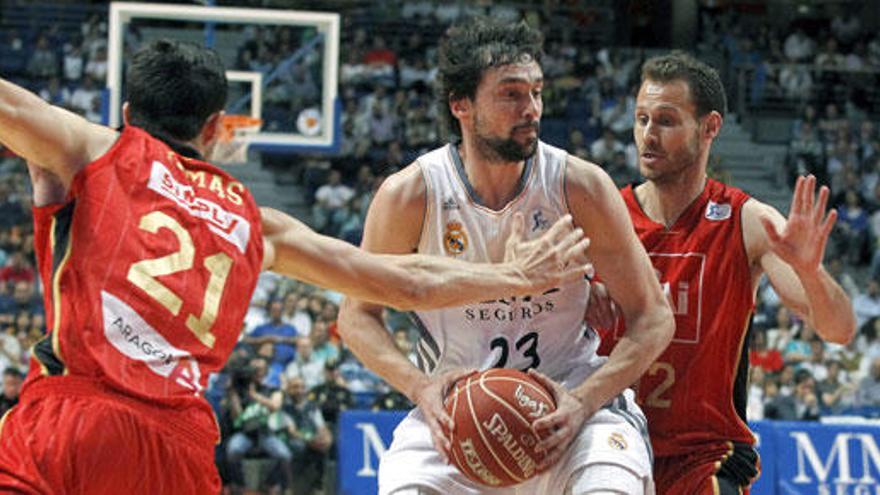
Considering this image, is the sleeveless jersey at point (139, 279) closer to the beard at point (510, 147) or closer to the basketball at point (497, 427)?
the basketball at point (497, 427)

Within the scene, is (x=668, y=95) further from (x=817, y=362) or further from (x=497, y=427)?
(x=817, y=362)

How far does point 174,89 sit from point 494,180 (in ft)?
5.00

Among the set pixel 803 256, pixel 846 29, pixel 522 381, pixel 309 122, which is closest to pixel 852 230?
pixel 846 29

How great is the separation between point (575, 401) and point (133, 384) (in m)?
1.64

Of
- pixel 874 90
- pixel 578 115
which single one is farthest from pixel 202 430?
pixel 874 90

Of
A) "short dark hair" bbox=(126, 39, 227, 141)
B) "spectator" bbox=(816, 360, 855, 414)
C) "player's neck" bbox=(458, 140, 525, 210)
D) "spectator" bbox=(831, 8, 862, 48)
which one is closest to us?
"short dark hair" bbox=(126, 39, 227, 141)

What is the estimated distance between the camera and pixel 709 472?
4.84 meters

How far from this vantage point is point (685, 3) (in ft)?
84.7

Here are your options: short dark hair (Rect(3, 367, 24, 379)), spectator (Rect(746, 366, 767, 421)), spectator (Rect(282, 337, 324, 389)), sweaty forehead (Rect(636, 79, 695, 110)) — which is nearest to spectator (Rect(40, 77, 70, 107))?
spectator (Rect(282, 337, 324, 389))

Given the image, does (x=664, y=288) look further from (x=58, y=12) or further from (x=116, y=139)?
(x=58, y=12)

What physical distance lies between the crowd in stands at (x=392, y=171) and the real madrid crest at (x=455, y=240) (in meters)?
7.09

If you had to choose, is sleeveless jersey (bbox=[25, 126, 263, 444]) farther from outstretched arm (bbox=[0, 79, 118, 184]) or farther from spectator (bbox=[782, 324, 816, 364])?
spectator (bbox=[782, 324, 816, 364])

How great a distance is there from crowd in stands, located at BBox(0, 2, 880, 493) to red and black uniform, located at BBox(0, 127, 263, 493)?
797 centimetres

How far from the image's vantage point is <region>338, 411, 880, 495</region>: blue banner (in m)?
11.0
